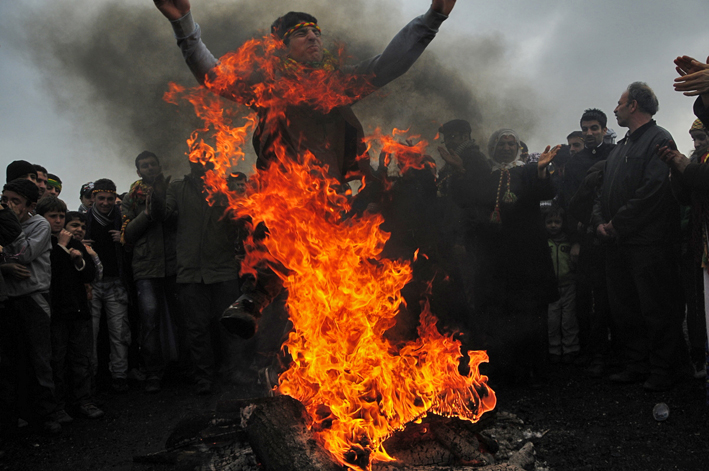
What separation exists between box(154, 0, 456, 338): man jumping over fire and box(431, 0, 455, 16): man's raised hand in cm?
11

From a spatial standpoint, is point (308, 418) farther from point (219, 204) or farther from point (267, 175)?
point (219, 204)

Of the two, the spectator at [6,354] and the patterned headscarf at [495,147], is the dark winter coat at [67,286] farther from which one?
the patterned headscarf at [495,147]

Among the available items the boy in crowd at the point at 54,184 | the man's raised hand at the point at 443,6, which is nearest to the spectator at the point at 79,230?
the boy in crowd at the point at 54,184

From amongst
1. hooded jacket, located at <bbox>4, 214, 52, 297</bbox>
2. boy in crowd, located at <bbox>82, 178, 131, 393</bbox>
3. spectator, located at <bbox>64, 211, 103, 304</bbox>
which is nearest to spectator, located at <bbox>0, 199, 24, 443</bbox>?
hooded jacket, located at <bbox>4, 214, 52, 297</bbox>

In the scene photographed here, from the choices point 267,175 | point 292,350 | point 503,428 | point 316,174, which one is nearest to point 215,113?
point 267,175

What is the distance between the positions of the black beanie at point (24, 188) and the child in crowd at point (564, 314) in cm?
597

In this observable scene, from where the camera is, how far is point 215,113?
165 inches

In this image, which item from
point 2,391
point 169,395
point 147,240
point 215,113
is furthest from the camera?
point 147,240

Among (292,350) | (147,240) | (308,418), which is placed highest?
(147,240)

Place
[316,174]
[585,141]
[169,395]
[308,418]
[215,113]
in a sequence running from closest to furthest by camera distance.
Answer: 1. [308,418]
2. [316,174]
3. [215,113]
4. [169,395]
5. [585,141]

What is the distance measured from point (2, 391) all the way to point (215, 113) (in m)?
3.15

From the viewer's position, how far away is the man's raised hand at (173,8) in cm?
311

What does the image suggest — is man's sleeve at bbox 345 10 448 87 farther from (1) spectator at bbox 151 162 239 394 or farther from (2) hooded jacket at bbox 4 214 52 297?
(2) hooded jacket at bbox 4 214 52 297

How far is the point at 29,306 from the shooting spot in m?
4.86
